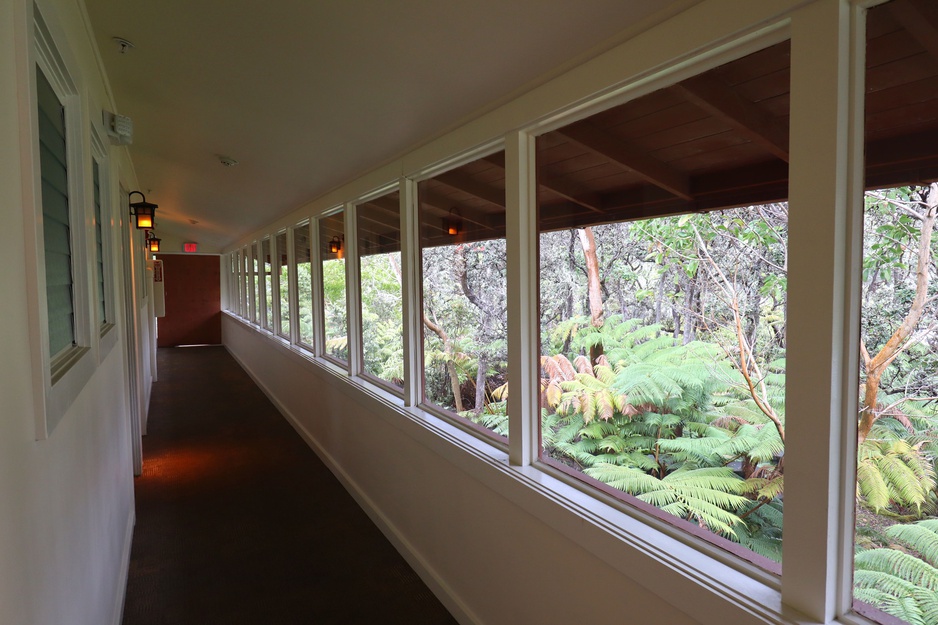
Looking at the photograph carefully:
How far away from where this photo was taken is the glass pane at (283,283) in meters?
6.53

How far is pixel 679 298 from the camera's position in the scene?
1623 millimetres

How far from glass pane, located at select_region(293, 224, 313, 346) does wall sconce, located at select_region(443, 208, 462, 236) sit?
9.16ft

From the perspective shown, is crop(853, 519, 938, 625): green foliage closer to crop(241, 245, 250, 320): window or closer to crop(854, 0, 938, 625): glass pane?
crop(854, 0, 938, 625): glass pane

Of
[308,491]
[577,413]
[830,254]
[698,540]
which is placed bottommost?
[308,491]

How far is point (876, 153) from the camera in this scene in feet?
3.77

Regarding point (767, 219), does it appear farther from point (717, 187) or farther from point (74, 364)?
point (74, 364)

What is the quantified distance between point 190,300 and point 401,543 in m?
12.3

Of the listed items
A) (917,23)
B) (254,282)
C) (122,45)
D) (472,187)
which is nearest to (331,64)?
(472,187)

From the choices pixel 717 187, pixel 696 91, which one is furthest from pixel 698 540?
pixel 696 91

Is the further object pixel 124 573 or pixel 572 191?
pixel 124 573

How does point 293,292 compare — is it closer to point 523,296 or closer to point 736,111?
point 523,296

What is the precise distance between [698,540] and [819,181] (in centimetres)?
101

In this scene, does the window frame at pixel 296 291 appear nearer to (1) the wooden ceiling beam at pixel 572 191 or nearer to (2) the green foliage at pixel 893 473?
(1) the wooden ceiling beam at pixel 572 191

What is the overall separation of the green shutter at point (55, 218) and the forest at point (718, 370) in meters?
1.58
